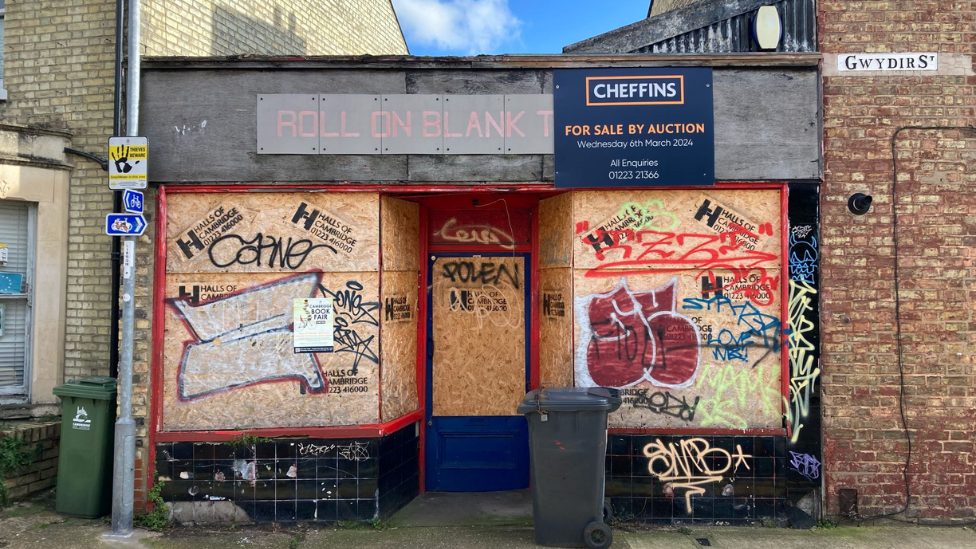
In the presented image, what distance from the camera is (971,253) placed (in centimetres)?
557

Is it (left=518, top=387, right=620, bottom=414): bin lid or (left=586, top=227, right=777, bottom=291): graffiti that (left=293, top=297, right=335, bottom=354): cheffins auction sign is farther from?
(left=586, top=227, right=777, bottom=291): graffiti

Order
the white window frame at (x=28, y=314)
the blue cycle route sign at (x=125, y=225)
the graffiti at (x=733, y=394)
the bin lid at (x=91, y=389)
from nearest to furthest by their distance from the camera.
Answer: the blue cycle route sign at (x=125, y=225)
the bin lid at (x=91, y=389)
the graffiti at (x=733, y=394)
the white window frame at (x=28, y=314)

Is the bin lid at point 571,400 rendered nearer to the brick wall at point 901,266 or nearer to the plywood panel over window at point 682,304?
the plywood panel over window at point 682,304

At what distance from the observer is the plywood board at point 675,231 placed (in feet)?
18.4

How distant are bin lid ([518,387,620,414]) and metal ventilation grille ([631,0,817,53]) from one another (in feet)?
11.2

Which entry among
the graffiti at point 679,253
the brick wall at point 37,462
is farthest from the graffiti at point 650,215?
the brick wall at point 37,462

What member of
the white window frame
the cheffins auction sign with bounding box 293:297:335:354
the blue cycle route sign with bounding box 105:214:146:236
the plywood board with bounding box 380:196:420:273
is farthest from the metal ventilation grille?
the white window frame

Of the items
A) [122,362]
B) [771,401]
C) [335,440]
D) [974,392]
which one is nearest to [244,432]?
[335,440]

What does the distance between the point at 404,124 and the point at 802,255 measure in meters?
3.78

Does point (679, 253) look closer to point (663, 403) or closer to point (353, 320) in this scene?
point (663, 403)

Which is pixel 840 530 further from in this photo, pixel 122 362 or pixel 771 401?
pixel 122 362

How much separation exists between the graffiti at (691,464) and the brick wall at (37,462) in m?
5.70

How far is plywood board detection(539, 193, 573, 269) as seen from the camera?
5719 millimetres

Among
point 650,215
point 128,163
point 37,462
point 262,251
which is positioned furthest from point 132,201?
point 650,215
